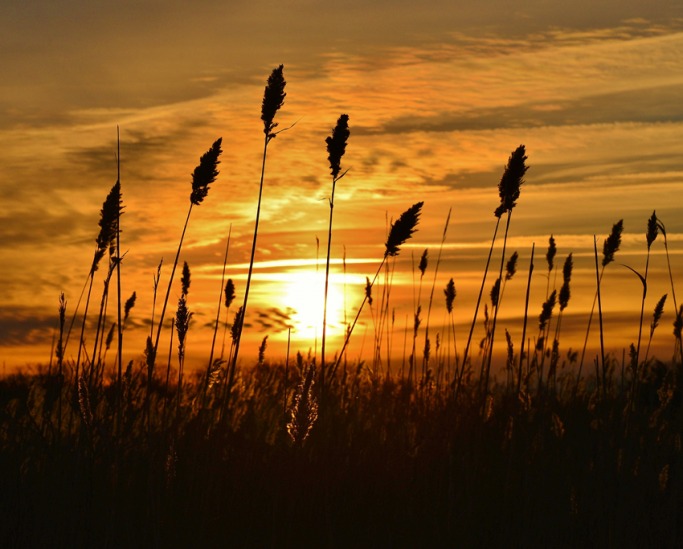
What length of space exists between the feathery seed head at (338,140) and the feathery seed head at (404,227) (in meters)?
0.44

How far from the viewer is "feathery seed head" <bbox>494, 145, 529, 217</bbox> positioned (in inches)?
172

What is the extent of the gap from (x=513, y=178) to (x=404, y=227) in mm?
876

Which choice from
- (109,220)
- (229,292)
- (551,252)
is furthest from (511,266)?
(109,220)

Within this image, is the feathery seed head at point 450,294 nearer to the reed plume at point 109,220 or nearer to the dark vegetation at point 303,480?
the dark vegetation at point 303,480

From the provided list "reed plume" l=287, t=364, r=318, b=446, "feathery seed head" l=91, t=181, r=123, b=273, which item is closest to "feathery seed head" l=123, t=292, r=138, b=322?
"feathery seed head" l=91, t=181, r=123, b=273

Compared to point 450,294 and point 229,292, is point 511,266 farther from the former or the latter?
point 229,292

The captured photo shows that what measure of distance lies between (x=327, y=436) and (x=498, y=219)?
161cm

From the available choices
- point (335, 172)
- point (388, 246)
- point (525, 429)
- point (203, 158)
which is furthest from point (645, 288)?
point (203, 158)

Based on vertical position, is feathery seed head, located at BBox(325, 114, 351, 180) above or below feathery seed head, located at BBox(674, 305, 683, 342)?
above

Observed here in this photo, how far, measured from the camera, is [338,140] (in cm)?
394

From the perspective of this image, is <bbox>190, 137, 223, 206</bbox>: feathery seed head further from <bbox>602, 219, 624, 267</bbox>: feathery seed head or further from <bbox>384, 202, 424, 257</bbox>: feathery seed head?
<bbox>602, 219, 624, 267</bbox>: feathery seed head

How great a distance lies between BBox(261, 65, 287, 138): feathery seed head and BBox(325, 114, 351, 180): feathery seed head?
297mm

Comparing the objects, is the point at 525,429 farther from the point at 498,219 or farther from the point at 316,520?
the point at 316,520

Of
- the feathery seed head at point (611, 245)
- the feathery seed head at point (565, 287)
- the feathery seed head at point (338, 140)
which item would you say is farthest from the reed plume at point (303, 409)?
the feathery seed head at point (565, 287)
